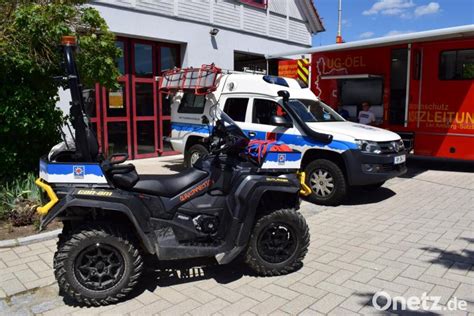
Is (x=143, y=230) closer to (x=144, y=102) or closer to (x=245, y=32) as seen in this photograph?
(x=144, y=102)

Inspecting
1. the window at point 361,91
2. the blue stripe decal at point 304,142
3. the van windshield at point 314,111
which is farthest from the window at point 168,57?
the van windshield at point 314,111

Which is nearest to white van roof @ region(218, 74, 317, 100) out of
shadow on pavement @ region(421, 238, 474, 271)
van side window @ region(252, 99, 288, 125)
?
van side window @ region(252, 99, 288, 125)

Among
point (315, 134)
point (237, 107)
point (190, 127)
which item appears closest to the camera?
point (315, 134)

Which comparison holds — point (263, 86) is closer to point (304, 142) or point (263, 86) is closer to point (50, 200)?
point (304, 142)

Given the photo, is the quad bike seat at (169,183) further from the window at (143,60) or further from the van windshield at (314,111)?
the window at (143,60)

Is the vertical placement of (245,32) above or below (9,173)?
Result: above

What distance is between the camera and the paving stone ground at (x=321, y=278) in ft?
12.4

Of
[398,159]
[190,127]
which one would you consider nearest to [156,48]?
[190,127]

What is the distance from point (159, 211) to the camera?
13.0 feet

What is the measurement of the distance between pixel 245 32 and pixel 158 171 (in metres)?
6.48

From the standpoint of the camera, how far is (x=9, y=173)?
627 cm

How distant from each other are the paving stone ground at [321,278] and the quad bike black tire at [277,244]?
12 cm

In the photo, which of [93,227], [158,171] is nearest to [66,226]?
[93,227]

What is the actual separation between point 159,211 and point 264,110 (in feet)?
15.1
